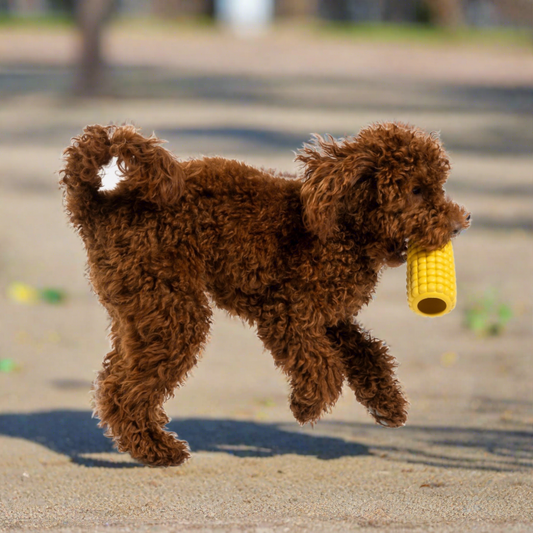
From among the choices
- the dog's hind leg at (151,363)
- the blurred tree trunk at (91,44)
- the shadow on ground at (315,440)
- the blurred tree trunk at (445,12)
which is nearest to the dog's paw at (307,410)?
the dog's hind leg at (151,363)

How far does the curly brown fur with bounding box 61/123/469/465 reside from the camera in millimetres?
3846

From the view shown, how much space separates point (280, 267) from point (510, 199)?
32.5 feet

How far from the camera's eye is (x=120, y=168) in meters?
3.88

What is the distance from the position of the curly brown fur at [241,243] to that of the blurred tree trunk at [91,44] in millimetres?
17341

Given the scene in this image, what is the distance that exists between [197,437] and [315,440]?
0.68 meters

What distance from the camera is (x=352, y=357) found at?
169 inches

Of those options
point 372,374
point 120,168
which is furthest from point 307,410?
point 120,168

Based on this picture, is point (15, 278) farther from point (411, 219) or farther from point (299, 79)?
point (299, 79)

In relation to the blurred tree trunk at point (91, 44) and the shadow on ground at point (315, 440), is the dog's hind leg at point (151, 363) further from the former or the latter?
the blurred tree trunk at point (91, 44)

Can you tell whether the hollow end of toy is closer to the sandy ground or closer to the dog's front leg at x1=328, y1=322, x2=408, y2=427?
the dog's front leg at x1=328, y1=322, x2=408, y2=427

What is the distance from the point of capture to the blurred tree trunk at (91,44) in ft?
67.1

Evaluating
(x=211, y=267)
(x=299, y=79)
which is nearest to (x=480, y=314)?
(x=211, y=267)

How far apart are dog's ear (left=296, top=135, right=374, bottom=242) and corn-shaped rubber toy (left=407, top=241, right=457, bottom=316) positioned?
1.26 feet

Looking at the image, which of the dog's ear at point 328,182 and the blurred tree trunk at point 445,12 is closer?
the dog's ear at point 328,182
